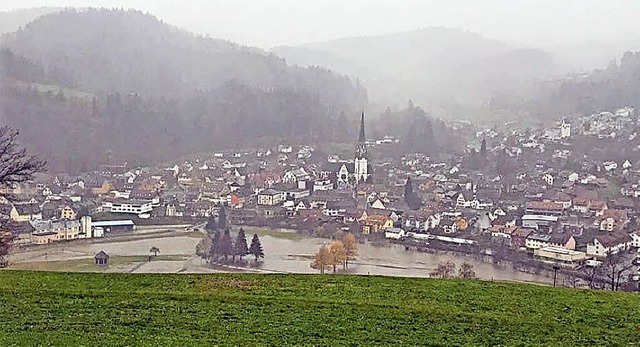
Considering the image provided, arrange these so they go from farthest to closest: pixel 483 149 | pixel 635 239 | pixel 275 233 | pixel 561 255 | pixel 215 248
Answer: pixel 483 149 < pixel 275 233 < pixel 215 248 < pixel 635 239 < pixel 561 255

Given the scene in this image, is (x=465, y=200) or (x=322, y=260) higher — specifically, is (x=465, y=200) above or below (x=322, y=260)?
above

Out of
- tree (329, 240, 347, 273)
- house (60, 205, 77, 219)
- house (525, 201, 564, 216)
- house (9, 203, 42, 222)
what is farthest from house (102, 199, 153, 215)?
house (525, 201, 564, 216)

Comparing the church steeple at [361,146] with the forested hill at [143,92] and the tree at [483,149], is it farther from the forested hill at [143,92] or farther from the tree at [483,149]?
the tree at [483,149]

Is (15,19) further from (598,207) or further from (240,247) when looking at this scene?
(598,207)

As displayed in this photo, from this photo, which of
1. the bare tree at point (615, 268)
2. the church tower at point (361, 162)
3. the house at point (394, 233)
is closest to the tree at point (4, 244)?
the house at point (394, 233)

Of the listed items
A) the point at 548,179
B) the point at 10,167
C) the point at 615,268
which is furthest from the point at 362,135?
the point at 10,167

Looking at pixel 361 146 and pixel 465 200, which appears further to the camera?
pixel 361 146

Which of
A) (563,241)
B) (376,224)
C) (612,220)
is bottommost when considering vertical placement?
(563,241)
